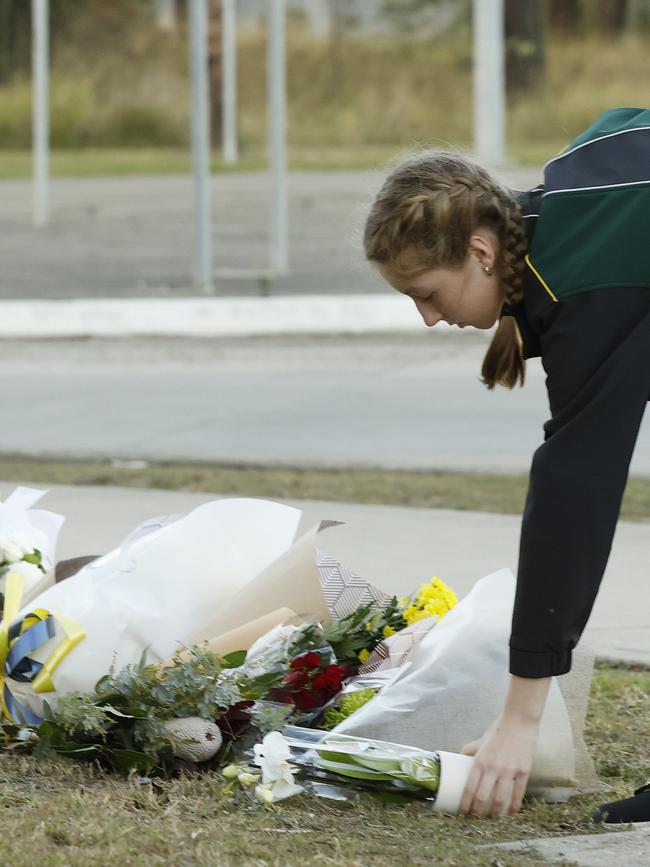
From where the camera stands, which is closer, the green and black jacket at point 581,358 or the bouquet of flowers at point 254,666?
the green and black jacket at point 581,358

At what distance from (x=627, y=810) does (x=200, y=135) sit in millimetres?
10596

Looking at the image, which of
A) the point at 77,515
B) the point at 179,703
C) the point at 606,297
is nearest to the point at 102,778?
the point at 179,703

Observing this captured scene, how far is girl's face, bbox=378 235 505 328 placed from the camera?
8.81 ft

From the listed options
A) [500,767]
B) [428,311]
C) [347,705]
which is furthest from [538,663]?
[347,705]

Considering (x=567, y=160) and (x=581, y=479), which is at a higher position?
(x=567, y=160)

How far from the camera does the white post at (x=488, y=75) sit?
49.1 feet

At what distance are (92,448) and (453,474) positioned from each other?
5.64ft

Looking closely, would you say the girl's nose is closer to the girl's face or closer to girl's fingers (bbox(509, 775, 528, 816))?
the girl's face

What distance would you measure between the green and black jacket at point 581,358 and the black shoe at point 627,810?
0.44 m

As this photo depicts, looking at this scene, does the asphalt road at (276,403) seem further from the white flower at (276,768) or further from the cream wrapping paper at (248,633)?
the white flower at (276,768)

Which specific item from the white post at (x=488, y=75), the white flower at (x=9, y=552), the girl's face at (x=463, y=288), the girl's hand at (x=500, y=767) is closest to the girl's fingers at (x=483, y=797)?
the girl's hand at (x=500, y=767)

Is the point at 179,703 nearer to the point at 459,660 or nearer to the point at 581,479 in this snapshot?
the point at 459,660

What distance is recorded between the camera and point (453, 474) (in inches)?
278

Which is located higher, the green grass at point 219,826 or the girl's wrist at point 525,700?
the girl's wrist at point 525,700
